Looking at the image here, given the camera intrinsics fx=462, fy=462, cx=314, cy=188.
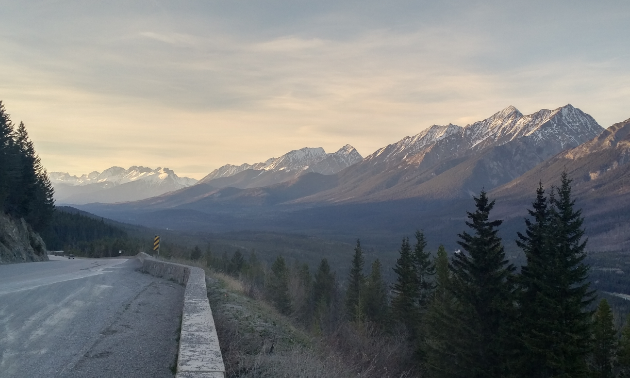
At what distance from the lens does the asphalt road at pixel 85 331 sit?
23.9ft

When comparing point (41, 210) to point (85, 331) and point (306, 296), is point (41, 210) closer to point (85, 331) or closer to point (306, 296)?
point (306, 296)

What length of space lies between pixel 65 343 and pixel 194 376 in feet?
13.3

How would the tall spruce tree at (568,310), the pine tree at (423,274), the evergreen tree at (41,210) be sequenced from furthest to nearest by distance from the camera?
the evergreen tree at (41,210) < the pine tree at (423,274) < the tall spruce tree at (568,310)

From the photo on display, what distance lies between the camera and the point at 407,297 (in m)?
39.7

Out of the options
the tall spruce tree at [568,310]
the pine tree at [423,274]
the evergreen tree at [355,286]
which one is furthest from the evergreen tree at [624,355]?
the evergreen tree at [355,286]

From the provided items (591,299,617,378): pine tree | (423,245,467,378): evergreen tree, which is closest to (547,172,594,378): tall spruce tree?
(423,245,467,378): evergreen tree

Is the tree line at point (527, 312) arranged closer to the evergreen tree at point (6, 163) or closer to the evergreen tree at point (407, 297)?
the evergreen tree at point (407, 297)

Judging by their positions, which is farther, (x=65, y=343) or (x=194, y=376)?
(x=65, y=343)

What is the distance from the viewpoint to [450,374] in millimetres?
25812

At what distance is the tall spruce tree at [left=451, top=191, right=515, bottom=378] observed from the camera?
76.1 feet

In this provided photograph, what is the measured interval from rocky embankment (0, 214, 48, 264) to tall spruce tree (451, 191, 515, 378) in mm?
27657

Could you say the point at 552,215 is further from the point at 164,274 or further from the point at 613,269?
the point at 613,269

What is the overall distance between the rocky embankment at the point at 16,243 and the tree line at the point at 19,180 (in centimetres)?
232

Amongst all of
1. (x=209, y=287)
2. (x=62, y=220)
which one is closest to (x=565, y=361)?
(x=209, y=287)
